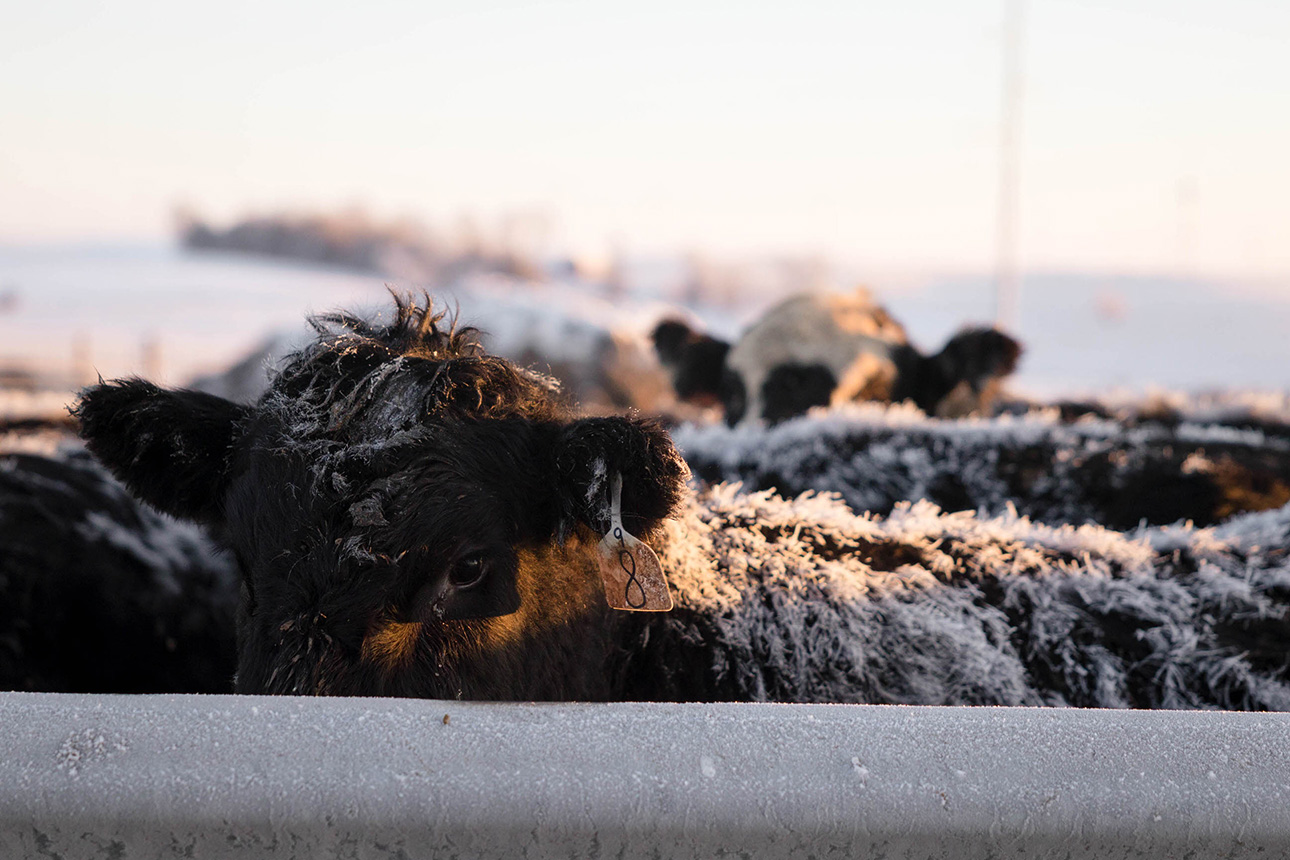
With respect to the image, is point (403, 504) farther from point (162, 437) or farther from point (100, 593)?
point (100, 593)

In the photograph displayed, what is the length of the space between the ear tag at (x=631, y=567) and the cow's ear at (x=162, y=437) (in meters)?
1.00

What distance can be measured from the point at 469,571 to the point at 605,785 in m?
1.12

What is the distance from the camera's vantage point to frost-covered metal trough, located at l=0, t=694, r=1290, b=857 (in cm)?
116

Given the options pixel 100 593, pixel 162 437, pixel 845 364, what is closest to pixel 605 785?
pixel 162 437

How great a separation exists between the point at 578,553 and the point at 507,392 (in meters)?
0.40

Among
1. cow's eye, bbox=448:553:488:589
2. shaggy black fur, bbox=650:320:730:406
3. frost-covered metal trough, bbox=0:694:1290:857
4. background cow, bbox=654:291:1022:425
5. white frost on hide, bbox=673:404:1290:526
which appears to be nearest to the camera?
frost-covered metal trough, bbox=0:694:1290:857

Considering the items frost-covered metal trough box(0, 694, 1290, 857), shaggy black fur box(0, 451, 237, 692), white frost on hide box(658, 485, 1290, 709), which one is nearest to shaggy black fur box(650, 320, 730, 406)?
shaggy black fur box(0, 451, 237, 692)

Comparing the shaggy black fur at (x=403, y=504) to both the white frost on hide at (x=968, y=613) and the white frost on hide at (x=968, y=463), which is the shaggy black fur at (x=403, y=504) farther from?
the white frost on hide at (x=968, y=463)

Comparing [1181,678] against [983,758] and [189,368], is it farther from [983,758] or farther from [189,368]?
[189,368]

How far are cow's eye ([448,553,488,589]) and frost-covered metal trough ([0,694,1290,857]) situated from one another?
0.91 m

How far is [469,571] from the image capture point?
2283mm

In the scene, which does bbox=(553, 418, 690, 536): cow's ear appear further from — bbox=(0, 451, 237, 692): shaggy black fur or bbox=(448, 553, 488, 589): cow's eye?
bbox=(0, 451, 237, 692): shaggy black fur

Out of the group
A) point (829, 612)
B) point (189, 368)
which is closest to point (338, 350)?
point (829, 612)

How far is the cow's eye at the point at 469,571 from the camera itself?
2.27 m
